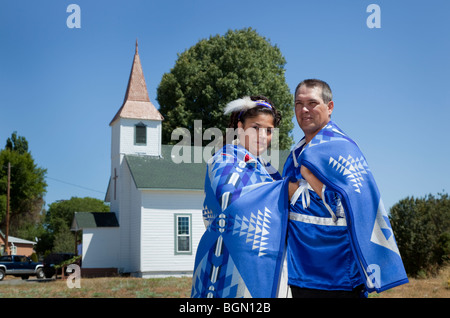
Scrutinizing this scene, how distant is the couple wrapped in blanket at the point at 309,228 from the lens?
271cm

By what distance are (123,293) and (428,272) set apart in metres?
11.0

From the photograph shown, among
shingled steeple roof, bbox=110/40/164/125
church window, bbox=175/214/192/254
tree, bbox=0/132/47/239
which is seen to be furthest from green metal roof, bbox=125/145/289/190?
tree, bbox=0/132/47/239

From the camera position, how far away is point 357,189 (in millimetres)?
2707

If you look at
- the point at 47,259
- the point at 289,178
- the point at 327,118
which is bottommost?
the point at 47,259

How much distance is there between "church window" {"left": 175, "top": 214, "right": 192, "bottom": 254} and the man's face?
2270 cm

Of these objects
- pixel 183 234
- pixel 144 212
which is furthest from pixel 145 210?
pixel 183 234

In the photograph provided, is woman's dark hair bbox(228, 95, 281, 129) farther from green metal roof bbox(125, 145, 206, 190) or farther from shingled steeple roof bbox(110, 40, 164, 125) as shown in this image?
shingled steeple roof bbox(110, 40, 164, 125)

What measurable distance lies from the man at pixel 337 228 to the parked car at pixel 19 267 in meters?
30.9

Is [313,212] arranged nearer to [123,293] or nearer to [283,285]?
[283,285]

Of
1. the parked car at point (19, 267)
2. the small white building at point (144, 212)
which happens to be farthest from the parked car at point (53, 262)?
the small white building at point (144, 212)

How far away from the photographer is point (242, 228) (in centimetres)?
288

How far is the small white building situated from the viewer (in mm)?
25078

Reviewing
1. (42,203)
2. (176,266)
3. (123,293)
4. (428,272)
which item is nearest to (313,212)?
(123,293)

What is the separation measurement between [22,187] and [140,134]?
1159 inches
